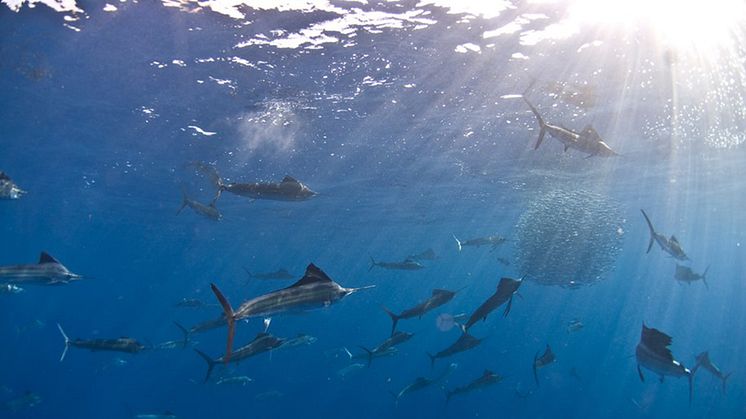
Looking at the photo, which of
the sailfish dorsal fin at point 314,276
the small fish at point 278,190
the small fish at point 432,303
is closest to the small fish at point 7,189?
the small fish at point 278,190

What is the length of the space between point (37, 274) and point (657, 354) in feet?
31.3

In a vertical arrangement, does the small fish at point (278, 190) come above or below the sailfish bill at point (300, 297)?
below

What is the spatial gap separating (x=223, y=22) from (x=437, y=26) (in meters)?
5.78

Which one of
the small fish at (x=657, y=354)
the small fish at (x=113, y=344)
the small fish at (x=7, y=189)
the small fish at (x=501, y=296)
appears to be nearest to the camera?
the small fish at (x=501, y=296)

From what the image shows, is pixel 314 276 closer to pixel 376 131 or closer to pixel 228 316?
pixel 228 316

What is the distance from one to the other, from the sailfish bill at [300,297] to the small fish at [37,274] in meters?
3.90

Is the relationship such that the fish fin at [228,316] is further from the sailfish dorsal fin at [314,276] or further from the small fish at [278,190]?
the small fish at [278,190]

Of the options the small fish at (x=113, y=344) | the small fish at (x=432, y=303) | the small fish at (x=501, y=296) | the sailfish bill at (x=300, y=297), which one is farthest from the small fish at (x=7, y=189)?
the small fish at (x=501, y=296)

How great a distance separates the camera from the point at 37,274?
7.19 m

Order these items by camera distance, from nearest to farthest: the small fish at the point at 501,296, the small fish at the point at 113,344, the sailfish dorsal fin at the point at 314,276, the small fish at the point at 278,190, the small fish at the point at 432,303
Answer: the sailfish dorsal fin at the point at 314,276, the small fish at the point at 501,296, the small fish at the point at 278,190, the small fish at the point at 432,303, the small fish at the point at 113,344

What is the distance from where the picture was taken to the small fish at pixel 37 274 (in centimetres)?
717

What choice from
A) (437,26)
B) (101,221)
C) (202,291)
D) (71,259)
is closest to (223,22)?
(437,26)

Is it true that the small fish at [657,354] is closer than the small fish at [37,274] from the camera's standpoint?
Yes

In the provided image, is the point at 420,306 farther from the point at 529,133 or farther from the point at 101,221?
the point at 101,221
